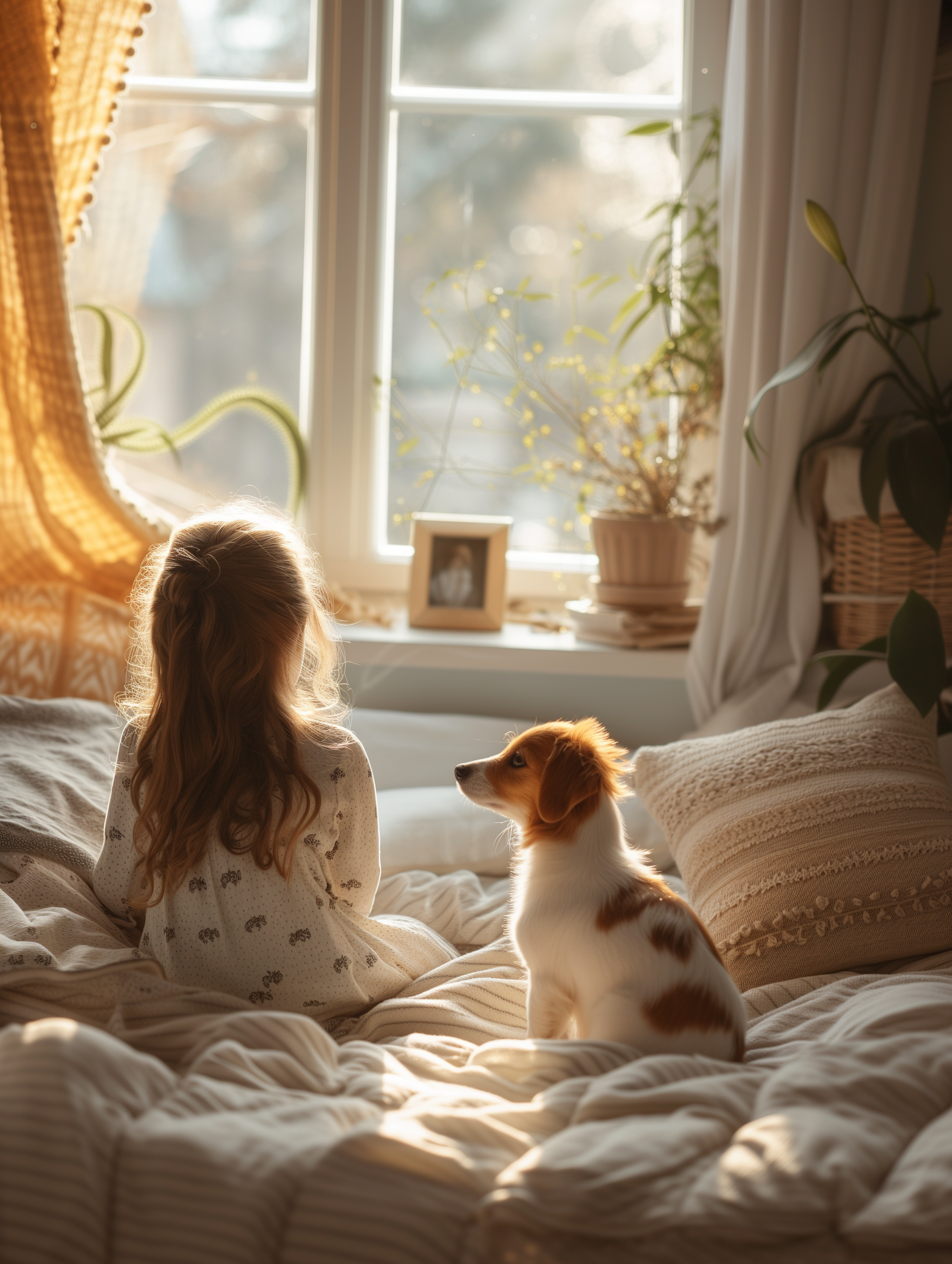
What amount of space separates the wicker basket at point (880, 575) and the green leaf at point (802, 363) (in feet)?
1.03

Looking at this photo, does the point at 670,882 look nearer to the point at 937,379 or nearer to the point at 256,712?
the point at 256,712

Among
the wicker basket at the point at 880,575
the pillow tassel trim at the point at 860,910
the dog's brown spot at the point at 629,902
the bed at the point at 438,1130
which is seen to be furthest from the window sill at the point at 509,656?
the dog's brown spot at the point at 629,902

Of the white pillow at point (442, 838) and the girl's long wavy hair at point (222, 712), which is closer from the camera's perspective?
the girl's long wavy hair at point (222, 712)

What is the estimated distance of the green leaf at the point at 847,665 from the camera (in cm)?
201

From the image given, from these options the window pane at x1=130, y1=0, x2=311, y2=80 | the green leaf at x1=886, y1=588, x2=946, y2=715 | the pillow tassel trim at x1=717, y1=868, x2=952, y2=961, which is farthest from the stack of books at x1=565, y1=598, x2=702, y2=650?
the window pane at x1=130, y1=0, x2=311, y2=80

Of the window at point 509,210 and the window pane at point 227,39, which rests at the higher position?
the window pane at point 227,39

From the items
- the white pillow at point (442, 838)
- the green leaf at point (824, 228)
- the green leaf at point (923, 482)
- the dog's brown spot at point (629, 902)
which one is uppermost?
the green leaf at point (824, 228)

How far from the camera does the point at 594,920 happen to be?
113 cm

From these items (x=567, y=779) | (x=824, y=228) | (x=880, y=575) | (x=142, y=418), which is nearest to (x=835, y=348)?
(x=824, y=228)

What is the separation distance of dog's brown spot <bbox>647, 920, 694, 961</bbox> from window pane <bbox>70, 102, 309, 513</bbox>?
195 cm

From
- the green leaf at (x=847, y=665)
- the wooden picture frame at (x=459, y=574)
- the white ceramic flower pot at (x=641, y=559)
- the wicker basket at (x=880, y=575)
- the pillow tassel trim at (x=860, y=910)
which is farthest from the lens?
the wooden picture frame at (x=459, y=574)

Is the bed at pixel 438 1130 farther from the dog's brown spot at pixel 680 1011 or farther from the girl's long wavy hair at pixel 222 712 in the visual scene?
the girl's long wavy hair at pixel 222 712

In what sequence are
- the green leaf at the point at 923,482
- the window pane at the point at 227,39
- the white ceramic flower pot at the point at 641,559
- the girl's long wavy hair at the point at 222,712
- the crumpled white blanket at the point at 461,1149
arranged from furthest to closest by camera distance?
the window pane at the point at 227,39 → the white ceramic flower pot at the point at 641,559 → the green leaf at the point at 923,482 → the girl's long wavy hair at the point at 222,712 → the crumpled white blanket at the point at 461,1149

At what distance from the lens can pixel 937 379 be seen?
2.33 metres
